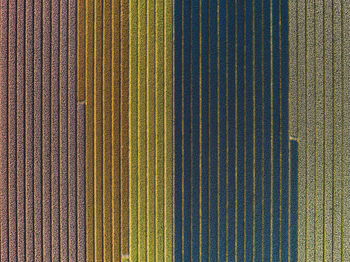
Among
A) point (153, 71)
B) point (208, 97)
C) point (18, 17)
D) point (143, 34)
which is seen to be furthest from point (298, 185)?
point (18, 17)

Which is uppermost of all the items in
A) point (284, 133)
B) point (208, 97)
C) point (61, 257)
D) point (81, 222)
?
point (208, 97)

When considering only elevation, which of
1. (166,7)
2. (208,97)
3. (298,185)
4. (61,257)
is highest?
(166,7)

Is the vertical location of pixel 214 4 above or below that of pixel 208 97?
above

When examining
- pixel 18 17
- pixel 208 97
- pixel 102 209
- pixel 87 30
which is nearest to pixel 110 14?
pixel 87 30

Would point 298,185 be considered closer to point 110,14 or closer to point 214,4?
point 214,4

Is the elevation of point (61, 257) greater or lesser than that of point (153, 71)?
lesser

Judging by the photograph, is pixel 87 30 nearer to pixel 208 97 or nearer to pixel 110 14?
pixel 110 14
